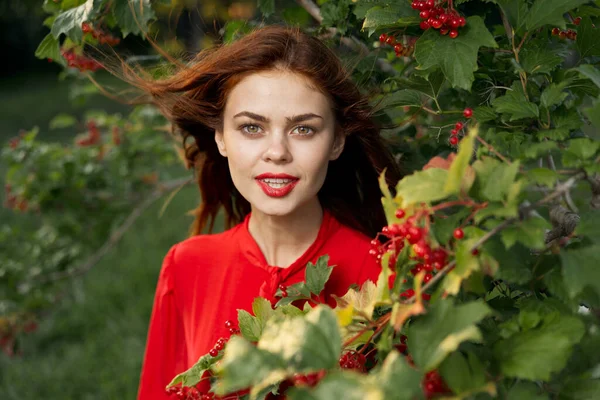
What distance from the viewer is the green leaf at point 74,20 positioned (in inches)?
79.3

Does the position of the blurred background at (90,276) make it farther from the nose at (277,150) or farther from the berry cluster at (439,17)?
the berry cluster at (439,17)

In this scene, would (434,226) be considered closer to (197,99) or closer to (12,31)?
(197,99)

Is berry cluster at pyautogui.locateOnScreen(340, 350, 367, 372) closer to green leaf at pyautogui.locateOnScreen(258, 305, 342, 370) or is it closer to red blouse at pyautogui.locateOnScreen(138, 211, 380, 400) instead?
green leaf at pyautogui.locateOnScreen(258, 305, 342, 370)

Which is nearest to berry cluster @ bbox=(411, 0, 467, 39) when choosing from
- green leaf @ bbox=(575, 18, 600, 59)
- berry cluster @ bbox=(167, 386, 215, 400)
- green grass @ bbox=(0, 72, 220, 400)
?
green leaf @ bbox=(575, 18, 600, 59)

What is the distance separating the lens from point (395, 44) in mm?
1887

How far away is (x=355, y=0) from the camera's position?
6.15 feet

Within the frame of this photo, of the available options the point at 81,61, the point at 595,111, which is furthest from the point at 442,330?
the point at 81,61

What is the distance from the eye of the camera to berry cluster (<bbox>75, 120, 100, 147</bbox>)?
385 centimetres

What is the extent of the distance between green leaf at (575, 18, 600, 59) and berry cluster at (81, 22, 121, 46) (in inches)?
55.1

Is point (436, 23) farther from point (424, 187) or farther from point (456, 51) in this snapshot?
point (424, 187)

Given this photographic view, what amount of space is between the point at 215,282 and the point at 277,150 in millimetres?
578

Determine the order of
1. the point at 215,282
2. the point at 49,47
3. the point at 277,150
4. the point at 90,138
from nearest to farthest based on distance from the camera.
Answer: the point at 277,150 < the point at 49,47 < the point at 215,282 < the point at 90,138

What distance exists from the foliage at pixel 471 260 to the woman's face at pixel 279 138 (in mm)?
266

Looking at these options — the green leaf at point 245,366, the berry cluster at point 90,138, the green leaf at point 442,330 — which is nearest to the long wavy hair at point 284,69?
the green leaf at point 442,330
